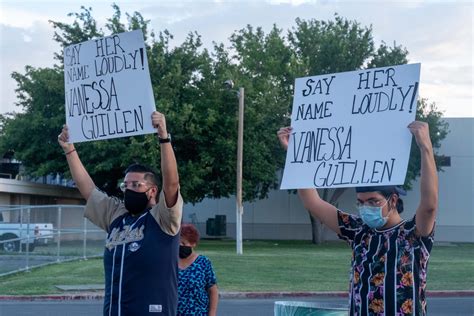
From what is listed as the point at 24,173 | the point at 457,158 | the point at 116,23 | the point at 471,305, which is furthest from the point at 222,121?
the point at 471,305

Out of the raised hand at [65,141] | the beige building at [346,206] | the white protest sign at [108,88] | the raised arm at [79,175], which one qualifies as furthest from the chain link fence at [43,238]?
the beige building at [346,206]

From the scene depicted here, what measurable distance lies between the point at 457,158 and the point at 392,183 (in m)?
49.8

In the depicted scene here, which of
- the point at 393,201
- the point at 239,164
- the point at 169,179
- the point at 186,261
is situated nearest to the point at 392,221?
the point at 393,201

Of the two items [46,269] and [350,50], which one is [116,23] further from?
[46,269]

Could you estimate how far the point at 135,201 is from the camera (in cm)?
518

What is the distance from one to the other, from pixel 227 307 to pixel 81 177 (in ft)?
34.1

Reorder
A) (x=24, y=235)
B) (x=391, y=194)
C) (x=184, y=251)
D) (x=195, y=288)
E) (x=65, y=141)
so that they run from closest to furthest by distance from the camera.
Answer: (x=391, y=194) → (x=65, y=141) → (x=195, y=288) → (x=184, y=251) → (x=24, y=235)

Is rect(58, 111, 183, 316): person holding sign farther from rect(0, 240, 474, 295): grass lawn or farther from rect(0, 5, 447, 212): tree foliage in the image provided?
rect(0, 5, 447, 212): tree foliage

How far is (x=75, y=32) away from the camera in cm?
4225

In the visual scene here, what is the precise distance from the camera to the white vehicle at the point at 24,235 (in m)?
22.8

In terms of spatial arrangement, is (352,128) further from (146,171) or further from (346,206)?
(346,206)

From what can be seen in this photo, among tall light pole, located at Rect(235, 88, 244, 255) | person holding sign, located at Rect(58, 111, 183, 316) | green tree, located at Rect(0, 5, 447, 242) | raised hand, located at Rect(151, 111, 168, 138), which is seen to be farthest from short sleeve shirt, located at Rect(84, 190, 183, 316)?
green tree, located at Rect(0, 5, 447, 242)

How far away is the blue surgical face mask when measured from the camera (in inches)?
193

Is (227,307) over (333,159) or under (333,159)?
under
